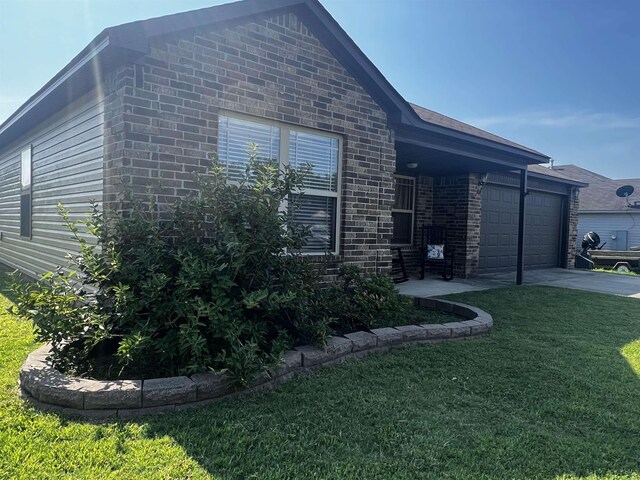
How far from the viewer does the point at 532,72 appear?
15.2 m

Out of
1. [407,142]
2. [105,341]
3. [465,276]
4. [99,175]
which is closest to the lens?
[105,341]

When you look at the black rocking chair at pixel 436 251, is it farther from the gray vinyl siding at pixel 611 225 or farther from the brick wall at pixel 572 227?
the gray vinyl siding at pixel 611 225

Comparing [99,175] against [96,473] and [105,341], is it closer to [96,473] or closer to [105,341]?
[105,341]

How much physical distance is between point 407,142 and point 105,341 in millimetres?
5714

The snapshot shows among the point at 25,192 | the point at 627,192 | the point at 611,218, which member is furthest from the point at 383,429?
the point at 611,218

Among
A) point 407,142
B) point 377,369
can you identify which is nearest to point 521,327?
point 377,369

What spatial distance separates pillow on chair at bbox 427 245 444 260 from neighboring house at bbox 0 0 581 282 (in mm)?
2249

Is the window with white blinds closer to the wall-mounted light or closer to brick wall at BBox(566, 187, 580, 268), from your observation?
the wall-mounted light

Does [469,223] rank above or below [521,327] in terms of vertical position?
above

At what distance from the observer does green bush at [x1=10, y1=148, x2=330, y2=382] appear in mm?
3344

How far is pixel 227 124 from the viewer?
5.06 m

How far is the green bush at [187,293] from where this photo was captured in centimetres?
334

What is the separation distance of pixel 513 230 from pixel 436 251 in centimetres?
368

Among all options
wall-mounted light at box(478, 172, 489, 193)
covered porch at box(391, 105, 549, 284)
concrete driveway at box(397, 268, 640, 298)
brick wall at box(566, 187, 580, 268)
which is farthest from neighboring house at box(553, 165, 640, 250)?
wall-mounted light at box(478, 172, 489, 193)
